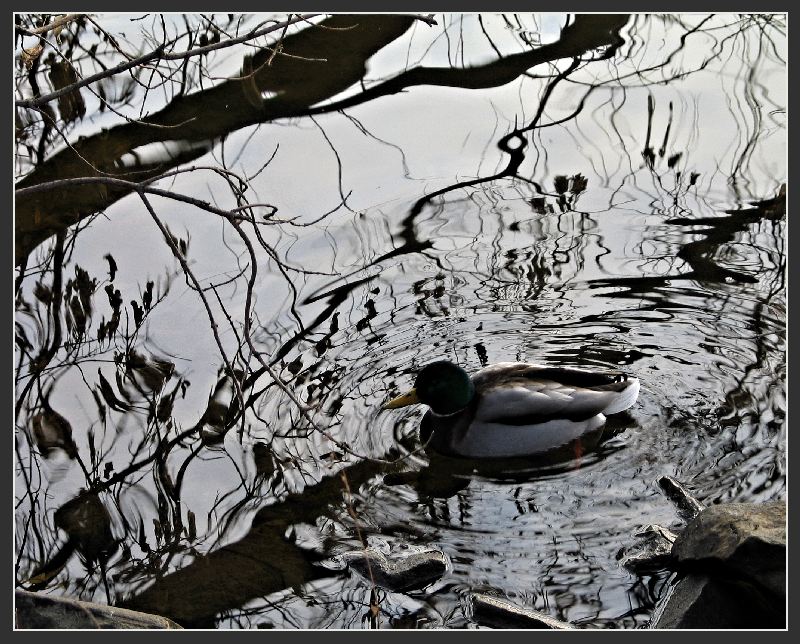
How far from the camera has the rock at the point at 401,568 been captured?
4.87 meters

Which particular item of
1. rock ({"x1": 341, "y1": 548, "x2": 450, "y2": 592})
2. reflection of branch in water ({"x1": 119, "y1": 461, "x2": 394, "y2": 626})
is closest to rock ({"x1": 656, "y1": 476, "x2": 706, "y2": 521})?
rock ({"x1": 341, "y1": 548, "x2": 450, "y2": 592})

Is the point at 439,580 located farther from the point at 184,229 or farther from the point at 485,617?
the point at 184,229

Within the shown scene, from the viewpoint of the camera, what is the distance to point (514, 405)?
6.05 metres

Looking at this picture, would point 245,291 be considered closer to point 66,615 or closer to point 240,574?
point 240,574

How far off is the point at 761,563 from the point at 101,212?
5144mm

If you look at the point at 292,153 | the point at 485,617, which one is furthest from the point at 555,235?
the point at 485,617

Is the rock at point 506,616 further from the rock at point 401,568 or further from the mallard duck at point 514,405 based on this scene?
the mallard duck at point 514,405

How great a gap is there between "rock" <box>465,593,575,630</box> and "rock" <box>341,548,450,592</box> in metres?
0.26

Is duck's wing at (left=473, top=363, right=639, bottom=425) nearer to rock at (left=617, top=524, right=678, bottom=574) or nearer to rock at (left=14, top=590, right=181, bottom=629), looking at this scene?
rock at (left=617, top=524, right=678, bottom=574)

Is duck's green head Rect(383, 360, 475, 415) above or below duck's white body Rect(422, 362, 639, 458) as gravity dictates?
above

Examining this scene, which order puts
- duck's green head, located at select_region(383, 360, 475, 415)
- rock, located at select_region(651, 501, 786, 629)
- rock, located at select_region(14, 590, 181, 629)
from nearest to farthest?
rock, located at select_region(651, 501, 786, 629)
rock, located at select_region(14, 590, 181, 629)
duck's green head, located at select_region(383, 360, 475, 415)

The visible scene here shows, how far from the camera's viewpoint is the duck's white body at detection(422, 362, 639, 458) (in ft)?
19.6

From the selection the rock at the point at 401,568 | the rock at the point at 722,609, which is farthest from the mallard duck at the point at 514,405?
the rock at the point at 722,609

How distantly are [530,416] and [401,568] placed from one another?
4.76ft
